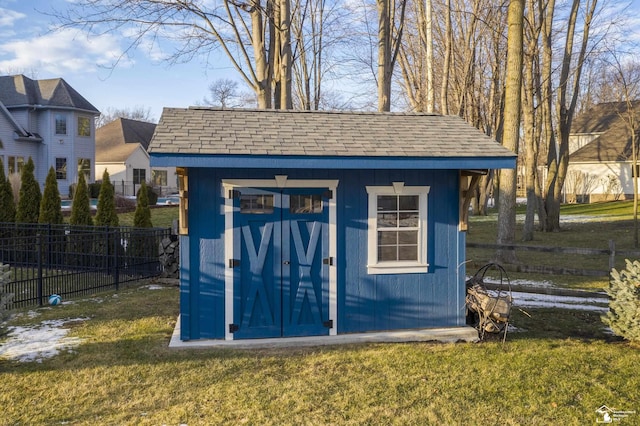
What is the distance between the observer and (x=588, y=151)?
119ft

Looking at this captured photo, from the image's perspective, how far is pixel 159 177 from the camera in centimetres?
3953

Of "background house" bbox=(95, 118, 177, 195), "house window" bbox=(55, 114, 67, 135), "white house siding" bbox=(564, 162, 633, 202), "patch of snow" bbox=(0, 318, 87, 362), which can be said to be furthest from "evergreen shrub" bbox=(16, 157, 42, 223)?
"white house siding" bbox=(564, 162, 633, 202)

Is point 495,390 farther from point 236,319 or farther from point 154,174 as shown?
point 154,174

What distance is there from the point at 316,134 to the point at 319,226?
134cm

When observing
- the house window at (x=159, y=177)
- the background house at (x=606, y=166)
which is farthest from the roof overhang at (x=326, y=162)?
the house window at (x=159, y=177)

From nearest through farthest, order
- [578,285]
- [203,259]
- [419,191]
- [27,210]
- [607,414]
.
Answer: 1. [607,414]
2. [203,259]
3. [419,191]
4. [578,285]
5. [27,210]

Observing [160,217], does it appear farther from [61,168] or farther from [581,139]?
[581,139]

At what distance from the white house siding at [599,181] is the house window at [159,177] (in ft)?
97.5

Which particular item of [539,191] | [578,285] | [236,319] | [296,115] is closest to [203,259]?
[236,319]

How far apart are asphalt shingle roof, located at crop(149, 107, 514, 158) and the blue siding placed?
414mm

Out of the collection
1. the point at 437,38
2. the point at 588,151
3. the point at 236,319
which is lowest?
the point at 236,319

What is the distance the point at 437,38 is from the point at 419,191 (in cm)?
1851

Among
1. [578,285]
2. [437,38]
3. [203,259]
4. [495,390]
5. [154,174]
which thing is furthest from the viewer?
[154,174]
